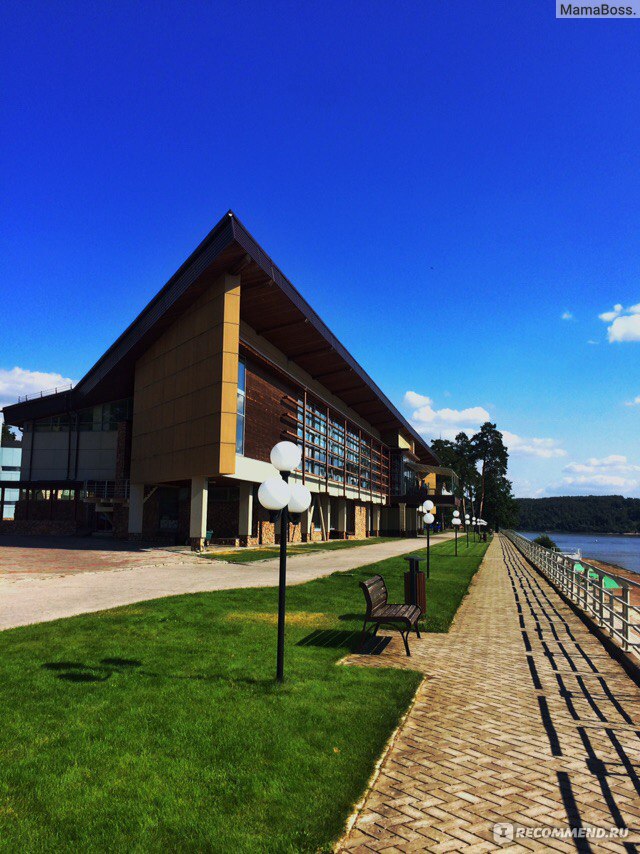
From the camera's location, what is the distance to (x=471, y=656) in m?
7.77

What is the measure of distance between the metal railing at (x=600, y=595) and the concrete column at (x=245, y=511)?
15924 millimetres

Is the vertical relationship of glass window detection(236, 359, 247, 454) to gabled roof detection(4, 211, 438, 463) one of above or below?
below

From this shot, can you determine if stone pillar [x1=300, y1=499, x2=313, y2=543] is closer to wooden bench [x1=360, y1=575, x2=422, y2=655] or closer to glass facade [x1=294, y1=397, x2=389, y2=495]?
glass facade [x1=294, y1=397, x2=389, y2=495]

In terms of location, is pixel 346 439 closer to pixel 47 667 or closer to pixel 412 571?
pixel 412 571

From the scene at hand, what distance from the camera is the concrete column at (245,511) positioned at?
101ft

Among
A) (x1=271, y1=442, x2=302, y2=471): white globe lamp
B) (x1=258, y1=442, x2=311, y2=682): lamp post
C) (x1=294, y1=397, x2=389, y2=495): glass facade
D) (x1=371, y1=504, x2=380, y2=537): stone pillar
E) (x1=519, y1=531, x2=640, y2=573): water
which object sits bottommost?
(x1=519, y1=531, x2=640, y2=573): water

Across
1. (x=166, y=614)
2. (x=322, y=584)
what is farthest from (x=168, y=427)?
(x=166, y=614)

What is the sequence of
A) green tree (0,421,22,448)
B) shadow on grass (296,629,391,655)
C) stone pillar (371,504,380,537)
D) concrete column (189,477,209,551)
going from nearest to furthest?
shadow on grass (296,629,391,655)
concrete column (189,477,209,551)
stone pillar (371,504,380,537)
green tree (0,421,22,448)

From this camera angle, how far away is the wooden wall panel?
25.6 m

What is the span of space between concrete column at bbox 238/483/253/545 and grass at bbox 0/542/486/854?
22.1 metres

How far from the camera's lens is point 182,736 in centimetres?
453

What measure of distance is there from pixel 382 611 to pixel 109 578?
33.8 ft

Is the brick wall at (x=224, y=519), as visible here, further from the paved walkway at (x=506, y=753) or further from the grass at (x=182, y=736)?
the paved walkway at (x=506, y=753)

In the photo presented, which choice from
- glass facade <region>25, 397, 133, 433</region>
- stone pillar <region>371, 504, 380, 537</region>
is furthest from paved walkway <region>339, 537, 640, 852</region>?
stone pillar <region>371, 504, 380, 537</region>
